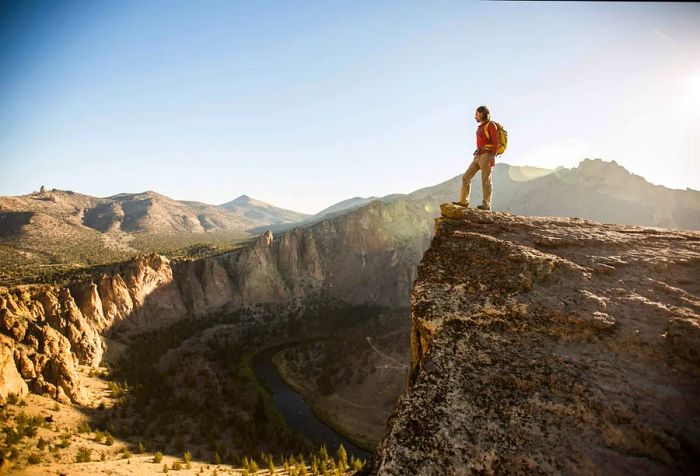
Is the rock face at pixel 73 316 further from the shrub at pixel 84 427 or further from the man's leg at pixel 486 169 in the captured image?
the man's leg at pixel 486 169

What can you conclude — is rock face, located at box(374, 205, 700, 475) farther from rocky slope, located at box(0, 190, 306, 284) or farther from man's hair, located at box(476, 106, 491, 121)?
rocky slope, located at box(0, 190, 306, 284)

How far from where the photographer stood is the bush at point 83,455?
18622mm

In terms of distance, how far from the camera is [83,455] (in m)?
19.1

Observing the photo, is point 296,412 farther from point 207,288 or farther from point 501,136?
point 501,136

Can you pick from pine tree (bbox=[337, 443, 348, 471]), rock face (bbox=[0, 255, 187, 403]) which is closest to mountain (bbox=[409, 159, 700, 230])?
rock face (bbox=[0, 255, 187, 403])

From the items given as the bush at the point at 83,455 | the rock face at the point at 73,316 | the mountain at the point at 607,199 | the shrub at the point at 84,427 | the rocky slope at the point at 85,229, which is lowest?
the shrub at the point at 84,427

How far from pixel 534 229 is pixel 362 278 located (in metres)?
68.4

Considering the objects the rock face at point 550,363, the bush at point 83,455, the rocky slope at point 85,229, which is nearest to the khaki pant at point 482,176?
the rock face at point 550,363

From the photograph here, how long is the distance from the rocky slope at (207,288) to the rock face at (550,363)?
28.6 metres

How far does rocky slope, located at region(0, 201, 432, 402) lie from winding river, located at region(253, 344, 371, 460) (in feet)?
58.8

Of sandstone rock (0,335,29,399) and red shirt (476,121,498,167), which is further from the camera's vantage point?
sandstone rock (0,335,29,399)

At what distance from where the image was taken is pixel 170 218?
16462 centimetres

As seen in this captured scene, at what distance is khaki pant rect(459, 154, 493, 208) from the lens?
7.85 metres

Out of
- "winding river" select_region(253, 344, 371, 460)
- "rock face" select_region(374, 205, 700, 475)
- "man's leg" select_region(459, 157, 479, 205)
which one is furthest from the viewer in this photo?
"winding river" select_region(253, 344, 371, 460)
